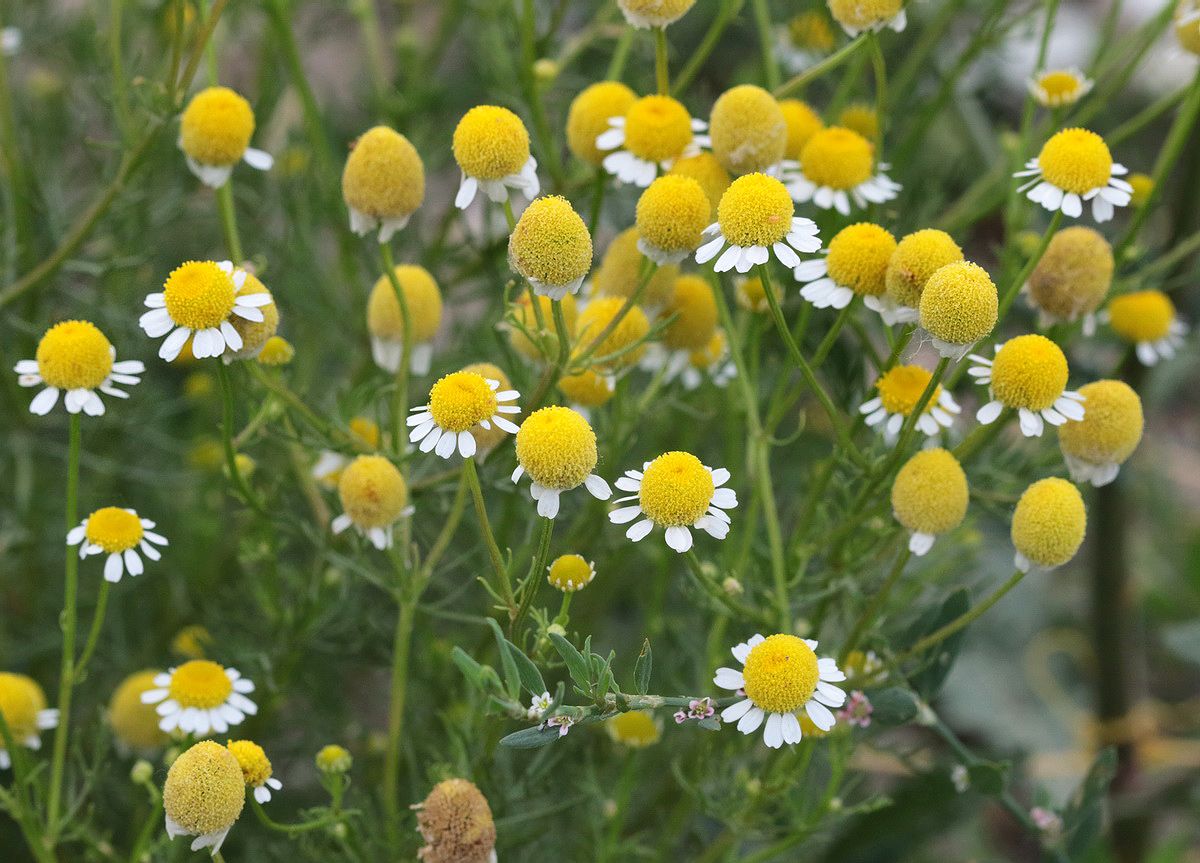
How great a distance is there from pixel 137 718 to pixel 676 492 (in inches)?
18.2

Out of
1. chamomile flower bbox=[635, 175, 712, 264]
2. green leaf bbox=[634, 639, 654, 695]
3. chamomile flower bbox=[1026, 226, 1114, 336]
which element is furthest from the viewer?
chamomile flower bbox=[1026, 226, 1114, 336]

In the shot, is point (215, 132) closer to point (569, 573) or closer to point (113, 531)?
point (113, 531)

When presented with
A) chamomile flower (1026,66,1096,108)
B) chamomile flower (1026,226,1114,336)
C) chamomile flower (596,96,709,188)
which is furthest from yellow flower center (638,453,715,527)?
chamomile flower (1026,66,1096,108)

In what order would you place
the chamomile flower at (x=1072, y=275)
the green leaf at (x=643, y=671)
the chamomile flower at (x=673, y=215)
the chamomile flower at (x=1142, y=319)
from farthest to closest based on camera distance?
the chamomile flower at (x=1142, y=319) → the chamomile flower at (x=1072, y=275) → the chamomile flower at (x=673, y=215) → the green leaf at (x=643, y=671)

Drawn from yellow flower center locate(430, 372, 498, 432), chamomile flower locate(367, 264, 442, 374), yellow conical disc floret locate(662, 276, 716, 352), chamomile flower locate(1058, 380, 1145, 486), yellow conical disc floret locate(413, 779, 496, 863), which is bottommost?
yellow conical disc floret locate(413, 779, 496, 863)

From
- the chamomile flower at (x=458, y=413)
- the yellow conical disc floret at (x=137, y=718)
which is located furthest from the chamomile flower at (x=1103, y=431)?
the yellow conical disc floret at (x=137, y=718)

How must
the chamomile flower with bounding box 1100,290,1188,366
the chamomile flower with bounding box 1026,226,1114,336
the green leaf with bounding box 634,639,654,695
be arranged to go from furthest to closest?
the chamomile flower with bounding box 1100,290,1188,366, the chamomile flower with bounding box 1026,226,1114,336, the green leaf with bounding box 634,639,654,695

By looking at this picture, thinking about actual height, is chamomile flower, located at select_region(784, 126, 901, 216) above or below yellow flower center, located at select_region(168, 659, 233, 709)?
above

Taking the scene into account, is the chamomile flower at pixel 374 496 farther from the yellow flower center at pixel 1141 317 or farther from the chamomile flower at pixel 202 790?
the yellow flower center at pixel 1141 317

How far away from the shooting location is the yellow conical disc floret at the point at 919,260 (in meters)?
0.66

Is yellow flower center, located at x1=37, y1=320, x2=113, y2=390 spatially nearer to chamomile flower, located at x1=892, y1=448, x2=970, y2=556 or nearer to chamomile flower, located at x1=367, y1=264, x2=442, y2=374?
chamomile flower, located at x1=367, y1=264, x2=442, y2=374

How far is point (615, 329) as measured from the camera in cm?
76

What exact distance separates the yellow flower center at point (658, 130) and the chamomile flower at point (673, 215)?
6cm

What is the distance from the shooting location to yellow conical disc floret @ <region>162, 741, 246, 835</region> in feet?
1.95
